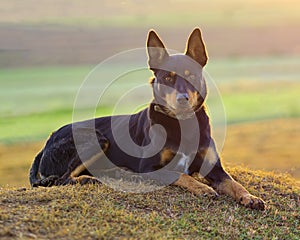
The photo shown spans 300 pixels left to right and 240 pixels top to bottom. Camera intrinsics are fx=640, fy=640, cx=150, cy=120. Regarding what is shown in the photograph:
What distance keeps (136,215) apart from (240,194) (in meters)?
1.72

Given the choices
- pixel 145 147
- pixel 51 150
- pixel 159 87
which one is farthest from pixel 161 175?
pixel 51 150

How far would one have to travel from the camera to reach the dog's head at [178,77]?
8336mm

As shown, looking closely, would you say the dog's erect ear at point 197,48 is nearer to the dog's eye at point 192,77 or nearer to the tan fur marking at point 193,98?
the dog's eye at point 192,77

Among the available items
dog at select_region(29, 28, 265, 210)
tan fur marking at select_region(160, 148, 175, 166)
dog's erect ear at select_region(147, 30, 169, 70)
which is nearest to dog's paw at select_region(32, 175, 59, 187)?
dog at select_region(29, 28, 265, 210)

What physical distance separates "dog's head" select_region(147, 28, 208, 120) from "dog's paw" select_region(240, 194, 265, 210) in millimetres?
1369

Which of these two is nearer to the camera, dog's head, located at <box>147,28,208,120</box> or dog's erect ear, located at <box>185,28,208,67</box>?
dog's head, located at <box>147,28,208,120</box>

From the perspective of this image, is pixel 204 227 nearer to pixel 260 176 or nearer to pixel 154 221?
pixel 154 221

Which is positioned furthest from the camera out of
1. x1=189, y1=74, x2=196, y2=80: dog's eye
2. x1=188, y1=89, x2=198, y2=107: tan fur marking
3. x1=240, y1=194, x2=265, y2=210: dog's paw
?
x1=189, y1=74, x2=196, y2=80: dog's eye

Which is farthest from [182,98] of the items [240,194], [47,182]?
[47,182]

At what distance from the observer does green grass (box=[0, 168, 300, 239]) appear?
6.32 m

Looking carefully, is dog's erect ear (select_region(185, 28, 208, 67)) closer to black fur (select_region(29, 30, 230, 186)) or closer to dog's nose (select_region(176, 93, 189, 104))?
black fur (select_region(29, 30, 230, 186))

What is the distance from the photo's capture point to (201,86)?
853 cm

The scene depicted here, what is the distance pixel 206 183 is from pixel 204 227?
164 cm

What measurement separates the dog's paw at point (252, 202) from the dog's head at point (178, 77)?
1369 mm
